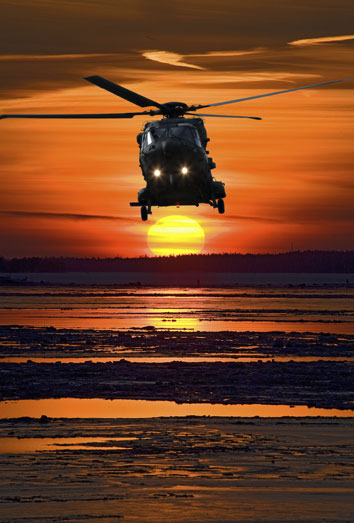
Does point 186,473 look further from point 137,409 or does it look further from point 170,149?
point 170,149

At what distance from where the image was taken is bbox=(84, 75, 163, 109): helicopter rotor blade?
37.2 m

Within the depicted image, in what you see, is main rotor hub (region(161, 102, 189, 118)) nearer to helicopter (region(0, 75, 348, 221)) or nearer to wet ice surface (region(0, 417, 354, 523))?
helicopter (region(0, 75, 348, 221))

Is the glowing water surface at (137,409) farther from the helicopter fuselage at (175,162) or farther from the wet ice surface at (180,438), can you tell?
the helicopter fuselage at (175,162)

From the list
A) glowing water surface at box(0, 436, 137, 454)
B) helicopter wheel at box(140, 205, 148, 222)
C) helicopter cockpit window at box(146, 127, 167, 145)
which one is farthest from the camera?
helicopter wheel at box(140, 205, 148, 222)

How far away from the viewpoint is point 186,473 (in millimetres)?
18266

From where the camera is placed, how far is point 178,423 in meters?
23.5

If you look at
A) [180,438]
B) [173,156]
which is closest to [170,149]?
[173,156]

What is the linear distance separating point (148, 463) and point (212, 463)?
1164mm

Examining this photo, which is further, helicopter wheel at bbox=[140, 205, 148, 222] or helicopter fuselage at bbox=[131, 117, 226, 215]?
helicopter wheel at bbox=[140, 205, 148, 222]

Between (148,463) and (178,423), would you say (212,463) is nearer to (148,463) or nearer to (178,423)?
(148,463)

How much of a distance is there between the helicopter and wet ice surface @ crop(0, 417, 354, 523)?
1945 centimetres

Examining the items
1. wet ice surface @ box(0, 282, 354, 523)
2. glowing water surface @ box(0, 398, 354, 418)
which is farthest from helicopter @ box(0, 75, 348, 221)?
glowing water surface @ box(0, 398, 354, 418)

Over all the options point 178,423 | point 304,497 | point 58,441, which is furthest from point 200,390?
point 304,497

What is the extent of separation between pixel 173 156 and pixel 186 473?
24.3 meters
